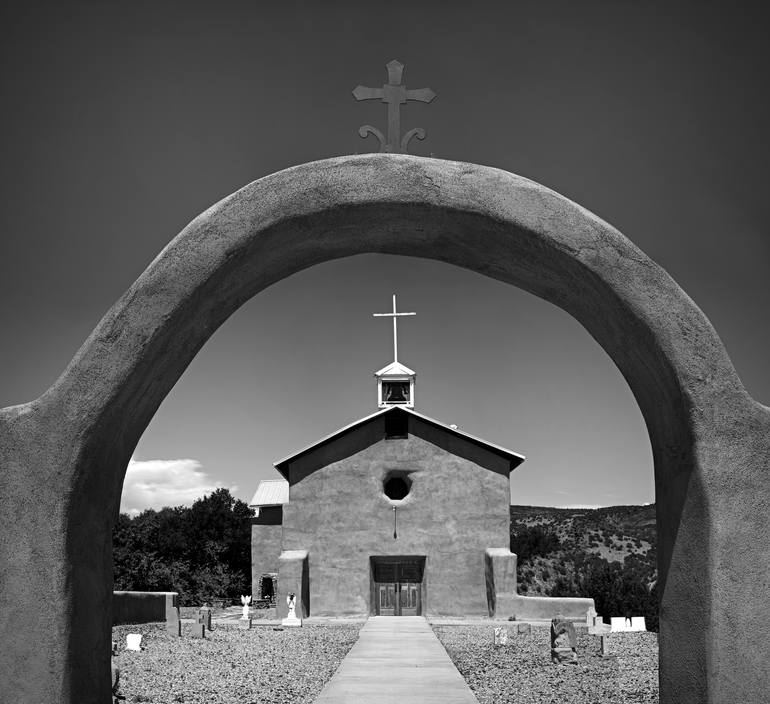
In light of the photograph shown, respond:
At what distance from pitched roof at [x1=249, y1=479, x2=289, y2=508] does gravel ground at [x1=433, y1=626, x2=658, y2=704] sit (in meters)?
23.7

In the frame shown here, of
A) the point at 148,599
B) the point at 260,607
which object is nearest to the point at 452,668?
the point at 148,599

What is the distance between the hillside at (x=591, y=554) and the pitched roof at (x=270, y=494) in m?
13.3

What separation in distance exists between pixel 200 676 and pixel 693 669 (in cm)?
937

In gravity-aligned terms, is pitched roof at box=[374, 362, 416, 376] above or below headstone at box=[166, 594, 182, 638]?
above

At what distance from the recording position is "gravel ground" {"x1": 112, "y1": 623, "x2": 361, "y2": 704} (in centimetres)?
1089

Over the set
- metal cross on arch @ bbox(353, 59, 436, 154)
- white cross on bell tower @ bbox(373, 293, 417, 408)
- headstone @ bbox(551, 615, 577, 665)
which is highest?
white cross on bell tower @ bbox(373, 293, 417, 408)

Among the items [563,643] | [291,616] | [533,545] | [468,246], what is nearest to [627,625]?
[563,643]

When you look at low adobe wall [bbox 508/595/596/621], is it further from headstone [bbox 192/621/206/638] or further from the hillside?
headstone [bbox 192/621/206/638]

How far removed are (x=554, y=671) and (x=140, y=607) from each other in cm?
1321

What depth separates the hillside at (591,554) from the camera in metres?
29.9

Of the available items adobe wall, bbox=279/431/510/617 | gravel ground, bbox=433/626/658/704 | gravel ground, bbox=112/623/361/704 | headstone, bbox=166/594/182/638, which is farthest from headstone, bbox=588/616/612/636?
headstone, bbox=166/594/182/638

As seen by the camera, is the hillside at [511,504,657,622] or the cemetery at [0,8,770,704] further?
the hillside at [511,504,657,622]

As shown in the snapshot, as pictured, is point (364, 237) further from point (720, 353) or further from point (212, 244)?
point (720, 353)

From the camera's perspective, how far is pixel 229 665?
1434 cm
